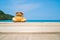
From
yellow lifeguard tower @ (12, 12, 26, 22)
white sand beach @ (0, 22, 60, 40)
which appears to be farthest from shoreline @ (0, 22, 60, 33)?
yellow lifeguard tower @ (12, 12, 26, 22)

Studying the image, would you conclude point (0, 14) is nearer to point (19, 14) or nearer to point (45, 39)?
point (19, 14)

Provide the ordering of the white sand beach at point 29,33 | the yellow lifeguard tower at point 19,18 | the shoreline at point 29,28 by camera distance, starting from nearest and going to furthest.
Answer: the white sand beach at point 29,33 < the shoreline at point 29,28 < the yellow lifeguard tower at point 19,18

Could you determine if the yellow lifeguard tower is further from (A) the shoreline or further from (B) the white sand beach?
(B) the white sand beach

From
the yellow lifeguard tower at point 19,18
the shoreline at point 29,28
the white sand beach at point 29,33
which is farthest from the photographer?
the yellow lifeguard tower at point 19,18

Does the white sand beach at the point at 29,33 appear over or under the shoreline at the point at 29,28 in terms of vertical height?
over

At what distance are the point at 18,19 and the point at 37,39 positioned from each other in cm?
309

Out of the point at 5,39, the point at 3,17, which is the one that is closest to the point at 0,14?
the point at 3,17

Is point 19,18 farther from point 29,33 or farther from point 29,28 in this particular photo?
point 29,33

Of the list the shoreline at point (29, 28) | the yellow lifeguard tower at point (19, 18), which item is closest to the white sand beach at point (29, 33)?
the shoreline at point (29, 28)

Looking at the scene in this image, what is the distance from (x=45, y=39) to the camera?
150 cm

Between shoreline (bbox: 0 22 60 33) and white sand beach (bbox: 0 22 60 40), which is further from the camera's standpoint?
shoreline (bbox: 0 22 60 33)

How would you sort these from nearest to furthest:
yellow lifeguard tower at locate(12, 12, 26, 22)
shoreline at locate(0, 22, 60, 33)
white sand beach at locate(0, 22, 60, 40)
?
white sand beach at locate(0, 22, 60, 40) < shoreline at locate(0, 22, 60, 33) < yellow lifeguard tower at locate(12, 12, 26, 22)

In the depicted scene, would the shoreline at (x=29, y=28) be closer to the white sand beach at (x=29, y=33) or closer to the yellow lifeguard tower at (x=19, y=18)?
the white sand beach at (x=29, y=33)

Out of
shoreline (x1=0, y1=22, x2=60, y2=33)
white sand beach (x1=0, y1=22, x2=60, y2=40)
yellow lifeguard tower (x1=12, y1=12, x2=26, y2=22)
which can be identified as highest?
white sand beach (x1=0, y1=22, x2=60, y2=40)
